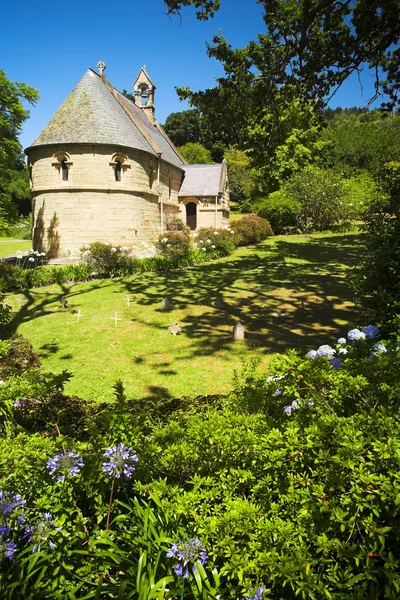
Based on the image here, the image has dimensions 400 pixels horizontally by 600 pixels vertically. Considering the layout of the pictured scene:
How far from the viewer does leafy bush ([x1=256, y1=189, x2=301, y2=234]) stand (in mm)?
30125

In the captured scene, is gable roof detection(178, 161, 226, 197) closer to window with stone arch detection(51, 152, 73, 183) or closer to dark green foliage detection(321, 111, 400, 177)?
window with stone arch detection(51, 152, 73, 183)

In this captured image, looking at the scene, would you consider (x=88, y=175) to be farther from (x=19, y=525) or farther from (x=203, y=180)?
(x=19, y=525)

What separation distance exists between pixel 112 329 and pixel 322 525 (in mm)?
8327

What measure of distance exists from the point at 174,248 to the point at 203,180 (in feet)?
62.7

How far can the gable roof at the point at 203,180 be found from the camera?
34875mm

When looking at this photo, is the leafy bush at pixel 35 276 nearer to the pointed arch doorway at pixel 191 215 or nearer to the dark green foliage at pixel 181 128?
the pointed arch doorway at pixel 191 215

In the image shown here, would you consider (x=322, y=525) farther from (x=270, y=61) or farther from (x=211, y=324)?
(x=270, y=61)

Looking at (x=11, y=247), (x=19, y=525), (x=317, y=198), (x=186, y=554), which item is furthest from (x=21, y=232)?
(x=186, y=554)

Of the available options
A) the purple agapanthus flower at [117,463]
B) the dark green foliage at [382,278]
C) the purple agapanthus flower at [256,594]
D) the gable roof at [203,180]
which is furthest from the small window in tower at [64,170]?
the purple agapanthus flower at [256,594]

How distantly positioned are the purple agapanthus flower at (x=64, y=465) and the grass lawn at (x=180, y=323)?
3848mm

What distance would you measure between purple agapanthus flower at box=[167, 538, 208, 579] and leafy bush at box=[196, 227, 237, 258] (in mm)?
19550

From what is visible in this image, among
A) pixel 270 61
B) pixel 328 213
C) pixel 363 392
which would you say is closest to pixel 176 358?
pixel 363 392

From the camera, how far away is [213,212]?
3491cm

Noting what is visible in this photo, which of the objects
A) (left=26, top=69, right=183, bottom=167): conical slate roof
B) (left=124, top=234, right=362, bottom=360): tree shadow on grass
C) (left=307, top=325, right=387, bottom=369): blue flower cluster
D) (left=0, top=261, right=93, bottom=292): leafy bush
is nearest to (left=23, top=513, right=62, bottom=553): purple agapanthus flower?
(left=307, top=325, right=387, bottom=369): blue flower cluster
